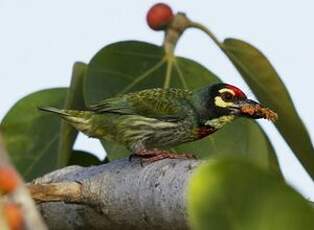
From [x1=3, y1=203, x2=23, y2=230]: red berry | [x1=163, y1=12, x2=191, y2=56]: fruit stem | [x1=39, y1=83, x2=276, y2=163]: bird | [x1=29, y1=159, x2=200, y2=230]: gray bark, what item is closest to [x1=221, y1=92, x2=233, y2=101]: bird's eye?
[x1=39, y1=83, x2=276, y2=163]: bird

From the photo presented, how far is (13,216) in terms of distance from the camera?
668 mm

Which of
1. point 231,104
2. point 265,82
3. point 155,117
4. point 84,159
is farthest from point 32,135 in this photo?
point 265,82

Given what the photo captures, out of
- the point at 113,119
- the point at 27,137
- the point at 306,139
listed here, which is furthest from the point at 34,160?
the point at 306,139

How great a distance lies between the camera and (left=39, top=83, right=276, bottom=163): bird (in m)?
3.54

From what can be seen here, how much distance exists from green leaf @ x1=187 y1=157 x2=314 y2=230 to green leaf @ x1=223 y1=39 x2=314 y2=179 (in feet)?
8.70

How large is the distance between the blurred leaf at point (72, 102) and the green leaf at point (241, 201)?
102 inches

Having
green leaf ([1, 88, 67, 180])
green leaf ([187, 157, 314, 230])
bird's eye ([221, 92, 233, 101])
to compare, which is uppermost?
green leaf ([187, 157, 314, 230])

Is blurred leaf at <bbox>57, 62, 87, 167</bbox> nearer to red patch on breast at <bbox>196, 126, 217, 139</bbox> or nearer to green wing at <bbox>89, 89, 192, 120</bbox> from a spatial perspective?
green wing at <bbox>89, 89, 192, 120</bbox>

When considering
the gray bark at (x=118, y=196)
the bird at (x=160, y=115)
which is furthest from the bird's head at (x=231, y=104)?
the gray bark at (x=118, y=196)

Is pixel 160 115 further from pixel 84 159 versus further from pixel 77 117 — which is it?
pixel 84 159

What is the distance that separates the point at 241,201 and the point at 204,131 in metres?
3.00

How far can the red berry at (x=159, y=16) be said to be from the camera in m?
3.40

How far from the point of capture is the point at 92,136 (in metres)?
3.60

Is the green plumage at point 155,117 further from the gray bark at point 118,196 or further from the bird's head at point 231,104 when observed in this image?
the gray bark at point 118,196
